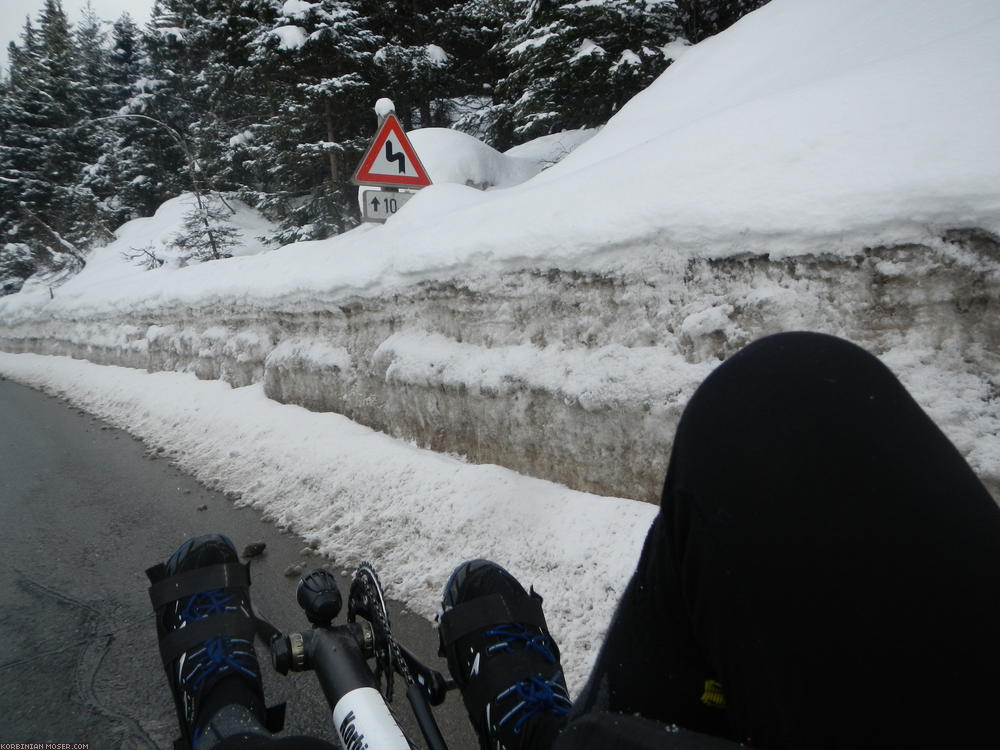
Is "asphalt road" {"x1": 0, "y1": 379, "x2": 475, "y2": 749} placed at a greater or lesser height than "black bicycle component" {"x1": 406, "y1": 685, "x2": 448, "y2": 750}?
lesser

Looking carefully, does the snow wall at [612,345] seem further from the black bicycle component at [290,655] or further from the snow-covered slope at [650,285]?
the black bicycle component at [290,655]

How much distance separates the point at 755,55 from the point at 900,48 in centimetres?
139

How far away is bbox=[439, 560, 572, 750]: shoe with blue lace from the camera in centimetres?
162

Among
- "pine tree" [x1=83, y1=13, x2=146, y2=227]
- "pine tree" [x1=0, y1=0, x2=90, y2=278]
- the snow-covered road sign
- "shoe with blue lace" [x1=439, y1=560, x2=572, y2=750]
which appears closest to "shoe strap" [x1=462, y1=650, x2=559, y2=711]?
"shoe with blue lace" [x1=439, y1=560, x2=572, y2=750]

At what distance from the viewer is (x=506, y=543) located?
9.53 ft

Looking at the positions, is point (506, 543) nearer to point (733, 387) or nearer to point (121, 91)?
point (733, 387)

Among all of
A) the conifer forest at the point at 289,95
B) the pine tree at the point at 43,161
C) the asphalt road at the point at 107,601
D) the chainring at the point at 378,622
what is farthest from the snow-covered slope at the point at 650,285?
the pine tree at the point at 43,161

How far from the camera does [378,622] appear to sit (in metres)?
2.00

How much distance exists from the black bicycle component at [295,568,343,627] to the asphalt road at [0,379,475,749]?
0.43m

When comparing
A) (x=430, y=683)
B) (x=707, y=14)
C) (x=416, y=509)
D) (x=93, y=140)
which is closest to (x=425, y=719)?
(x=430, y=683)

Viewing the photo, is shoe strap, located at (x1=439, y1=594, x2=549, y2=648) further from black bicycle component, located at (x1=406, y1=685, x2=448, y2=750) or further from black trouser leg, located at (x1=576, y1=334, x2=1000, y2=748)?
black trouser leg, located at (x1=576, y1=334, x2=1000, y2=748)

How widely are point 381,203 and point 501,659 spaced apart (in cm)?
487

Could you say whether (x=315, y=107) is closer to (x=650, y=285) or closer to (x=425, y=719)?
(x=650, y=285)

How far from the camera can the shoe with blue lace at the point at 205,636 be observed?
1.89 metres
